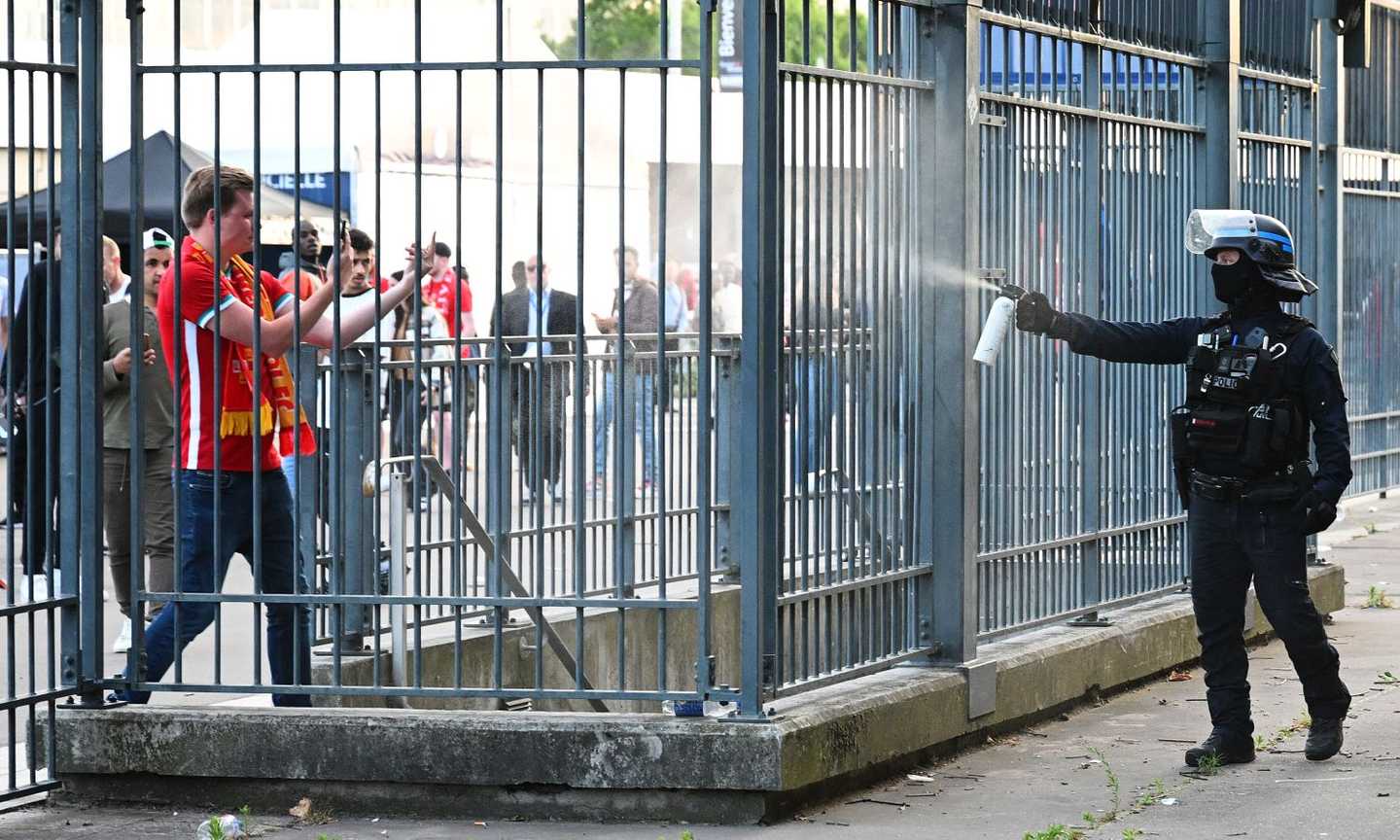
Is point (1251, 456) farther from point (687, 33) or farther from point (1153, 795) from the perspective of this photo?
point (687, 33)

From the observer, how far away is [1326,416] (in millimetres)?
7051

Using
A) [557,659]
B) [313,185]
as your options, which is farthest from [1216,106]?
[313,185]

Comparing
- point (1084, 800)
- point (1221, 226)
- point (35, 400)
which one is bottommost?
point (1084, 800)

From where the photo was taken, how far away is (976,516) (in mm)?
7516

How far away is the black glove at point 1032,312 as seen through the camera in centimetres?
719

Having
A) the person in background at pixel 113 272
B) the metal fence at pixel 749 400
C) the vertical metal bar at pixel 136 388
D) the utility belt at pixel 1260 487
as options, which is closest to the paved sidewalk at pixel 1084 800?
the metal fence at pixel 749 400

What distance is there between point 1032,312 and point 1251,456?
836 mm

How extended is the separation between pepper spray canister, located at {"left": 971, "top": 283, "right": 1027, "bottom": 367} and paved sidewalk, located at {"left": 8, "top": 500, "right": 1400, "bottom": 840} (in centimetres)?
134

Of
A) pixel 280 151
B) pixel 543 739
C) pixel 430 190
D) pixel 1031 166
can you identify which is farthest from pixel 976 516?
pixel 430 190

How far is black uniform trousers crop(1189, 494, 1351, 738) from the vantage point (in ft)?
23.6

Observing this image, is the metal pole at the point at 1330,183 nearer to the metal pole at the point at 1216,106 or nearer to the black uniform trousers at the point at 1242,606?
the metal pole at the point at 1216,106

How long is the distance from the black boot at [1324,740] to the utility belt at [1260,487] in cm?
78

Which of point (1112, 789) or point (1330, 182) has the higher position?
point (1330, 182)

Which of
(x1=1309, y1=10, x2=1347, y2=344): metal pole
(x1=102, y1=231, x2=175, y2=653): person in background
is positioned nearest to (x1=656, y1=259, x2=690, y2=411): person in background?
(x1=102, y1=231, x2=175, y2=653): person in background
